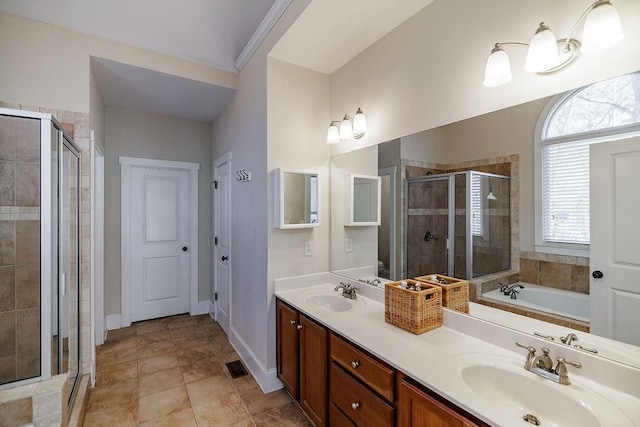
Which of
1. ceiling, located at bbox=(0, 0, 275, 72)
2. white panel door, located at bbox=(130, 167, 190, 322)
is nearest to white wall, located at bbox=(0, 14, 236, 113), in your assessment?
ceiling, located at bbox=(0, 0, 275, 72)

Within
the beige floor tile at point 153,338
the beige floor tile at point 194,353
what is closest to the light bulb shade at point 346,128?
the beige floor tile at point 194,353

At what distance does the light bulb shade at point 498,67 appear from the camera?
135cm

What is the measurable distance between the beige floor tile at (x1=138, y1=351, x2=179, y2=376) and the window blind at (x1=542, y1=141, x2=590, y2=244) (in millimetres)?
3113

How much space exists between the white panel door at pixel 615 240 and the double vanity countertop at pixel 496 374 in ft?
0.53

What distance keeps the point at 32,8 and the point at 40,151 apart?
1.25 m

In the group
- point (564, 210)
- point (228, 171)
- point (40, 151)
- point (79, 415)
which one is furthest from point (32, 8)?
point (564, 210)

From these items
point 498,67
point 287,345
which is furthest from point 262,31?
point 287,345

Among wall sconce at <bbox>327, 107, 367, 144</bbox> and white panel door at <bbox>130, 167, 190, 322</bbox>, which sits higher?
wall sconce at <bbox>327, 107, 367, 144</bbox>

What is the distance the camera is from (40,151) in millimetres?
1755

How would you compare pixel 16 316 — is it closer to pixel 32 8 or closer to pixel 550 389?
pixel 32 8

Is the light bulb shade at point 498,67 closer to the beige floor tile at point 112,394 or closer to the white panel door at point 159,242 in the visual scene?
the beige floor tile at point 112,394

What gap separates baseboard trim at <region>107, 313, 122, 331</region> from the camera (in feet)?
11.7

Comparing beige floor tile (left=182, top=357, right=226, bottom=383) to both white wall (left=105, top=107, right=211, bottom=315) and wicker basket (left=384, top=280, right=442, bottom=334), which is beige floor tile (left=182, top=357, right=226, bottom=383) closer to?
white wall (left=105, top=107, right=211, bottom=315)

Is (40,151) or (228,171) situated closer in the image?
(40,151)
